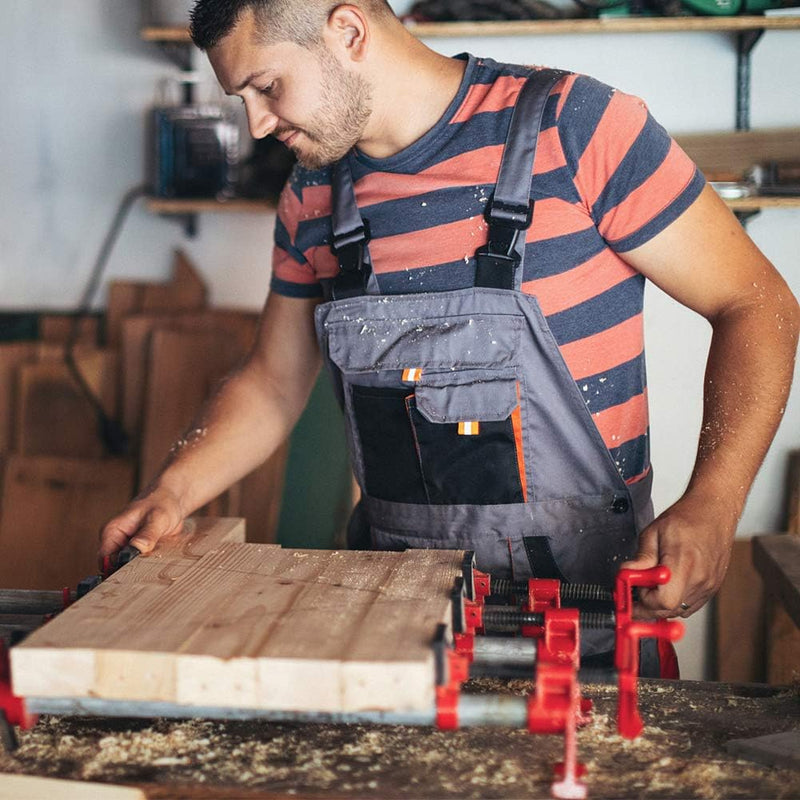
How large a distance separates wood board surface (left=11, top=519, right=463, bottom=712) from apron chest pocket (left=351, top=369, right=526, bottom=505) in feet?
1.32

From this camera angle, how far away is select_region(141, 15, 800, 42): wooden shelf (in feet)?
9.39

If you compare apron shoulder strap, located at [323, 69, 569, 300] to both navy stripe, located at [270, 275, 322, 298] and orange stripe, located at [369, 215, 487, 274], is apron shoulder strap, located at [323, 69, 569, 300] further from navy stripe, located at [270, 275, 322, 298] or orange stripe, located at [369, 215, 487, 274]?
navy stripe, located at [270, 275, 322, 298]

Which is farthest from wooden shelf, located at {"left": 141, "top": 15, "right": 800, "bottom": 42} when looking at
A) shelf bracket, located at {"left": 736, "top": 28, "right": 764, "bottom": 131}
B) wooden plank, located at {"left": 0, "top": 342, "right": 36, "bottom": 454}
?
wooden plank, located at {"left": 0, "top": 342, "right": 36, "bottom": 454}

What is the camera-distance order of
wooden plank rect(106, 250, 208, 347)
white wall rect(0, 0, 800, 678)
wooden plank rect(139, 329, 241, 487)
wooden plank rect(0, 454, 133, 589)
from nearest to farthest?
white wall rect(0, 0, 800, 678)
wooden plank rect(0, 454, 133, 589)
wooden plank rect(139, 329, 241, 487)
wooden plank rect(106, 250, 208, 347)

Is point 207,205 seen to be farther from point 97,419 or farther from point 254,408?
point 254,408

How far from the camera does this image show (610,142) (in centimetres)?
162

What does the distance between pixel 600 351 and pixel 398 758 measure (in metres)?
A: 0.76

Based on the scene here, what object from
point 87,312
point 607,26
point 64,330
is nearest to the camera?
point 607,26

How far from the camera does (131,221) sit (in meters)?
3.88

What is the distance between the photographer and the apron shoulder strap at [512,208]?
5.39 ft

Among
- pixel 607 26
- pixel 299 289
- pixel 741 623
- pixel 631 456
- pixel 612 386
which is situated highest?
pixel 607 26

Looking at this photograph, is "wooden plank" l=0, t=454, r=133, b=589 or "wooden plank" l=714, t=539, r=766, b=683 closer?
"wooden plank" l=714, t=539, r=766, b=683

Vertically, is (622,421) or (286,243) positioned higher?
(286,243)

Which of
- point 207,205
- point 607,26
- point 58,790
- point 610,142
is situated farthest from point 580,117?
point 207,205
